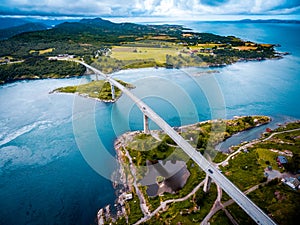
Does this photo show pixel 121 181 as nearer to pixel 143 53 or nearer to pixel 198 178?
pixel 198 178

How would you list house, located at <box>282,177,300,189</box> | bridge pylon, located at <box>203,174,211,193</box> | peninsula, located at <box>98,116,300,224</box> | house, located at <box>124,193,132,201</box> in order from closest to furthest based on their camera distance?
peninsula, located at <box>98,116,300,224</box>, bridge pylon, located at <box>203,174,211,193</box>, house, located at <box>282,177,300,189</box>, house, located at <box>124,193,132,201</box>

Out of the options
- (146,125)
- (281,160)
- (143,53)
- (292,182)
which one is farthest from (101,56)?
(292,182)

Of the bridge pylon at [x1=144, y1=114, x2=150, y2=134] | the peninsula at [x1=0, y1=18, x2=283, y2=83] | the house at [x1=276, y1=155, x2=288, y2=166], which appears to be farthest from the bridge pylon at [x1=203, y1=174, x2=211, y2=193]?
the peninsula at [x1=0, y1=18, x2=283, y2=83]

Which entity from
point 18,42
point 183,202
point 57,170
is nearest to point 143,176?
point 183,202

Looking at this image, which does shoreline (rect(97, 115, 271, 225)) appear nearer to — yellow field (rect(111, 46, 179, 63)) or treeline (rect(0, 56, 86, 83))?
treeline (rect(0, 56, 86, 83))

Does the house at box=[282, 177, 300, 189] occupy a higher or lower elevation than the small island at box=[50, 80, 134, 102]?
higher

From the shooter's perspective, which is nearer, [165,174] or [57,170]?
[165,174]

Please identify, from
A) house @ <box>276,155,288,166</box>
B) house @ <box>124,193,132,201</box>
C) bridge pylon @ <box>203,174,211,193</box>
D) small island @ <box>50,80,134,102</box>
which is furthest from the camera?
small island @ <box>50,80,134,102</box>

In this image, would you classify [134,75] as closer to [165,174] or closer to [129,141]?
[129,141]
